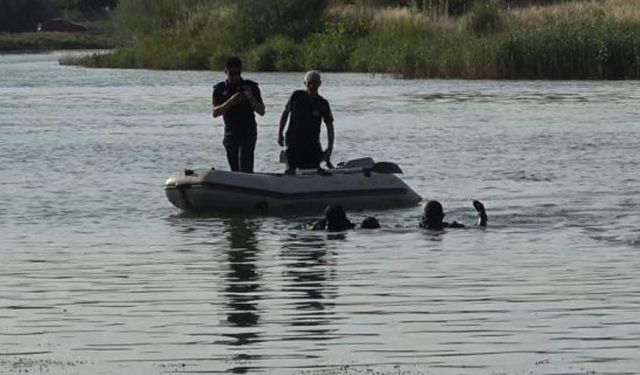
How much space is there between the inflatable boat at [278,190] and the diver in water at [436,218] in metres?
1.62

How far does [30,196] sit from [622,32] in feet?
90.8

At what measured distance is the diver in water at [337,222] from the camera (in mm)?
19094

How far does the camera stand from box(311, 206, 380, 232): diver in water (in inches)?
752

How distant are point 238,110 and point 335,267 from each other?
486cm

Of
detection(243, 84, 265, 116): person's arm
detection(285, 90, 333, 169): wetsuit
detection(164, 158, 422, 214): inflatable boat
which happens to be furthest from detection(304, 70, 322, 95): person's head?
detection(164, 158, 422, 214): inflatable boat

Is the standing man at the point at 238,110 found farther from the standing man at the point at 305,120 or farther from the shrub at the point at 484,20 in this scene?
the shrub at the point at 484,20

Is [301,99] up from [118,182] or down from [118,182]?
up

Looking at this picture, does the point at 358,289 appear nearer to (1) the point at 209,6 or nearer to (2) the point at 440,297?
(2) the point at 440,297

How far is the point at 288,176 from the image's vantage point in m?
20.9

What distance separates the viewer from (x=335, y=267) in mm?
16422

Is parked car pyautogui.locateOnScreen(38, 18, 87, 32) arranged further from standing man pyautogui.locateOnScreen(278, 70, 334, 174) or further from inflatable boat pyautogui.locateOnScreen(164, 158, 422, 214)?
standing man pyautogui.locateOnScreen(278, 70, 334, 174)

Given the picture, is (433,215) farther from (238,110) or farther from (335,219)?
(238,110)

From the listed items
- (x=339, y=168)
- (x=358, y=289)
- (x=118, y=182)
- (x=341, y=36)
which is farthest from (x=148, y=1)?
(x=358, y=289)

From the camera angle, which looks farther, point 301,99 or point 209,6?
point 209,6
